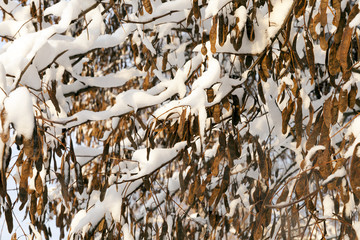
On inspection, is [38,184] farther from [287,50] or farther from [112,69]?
[112,69]

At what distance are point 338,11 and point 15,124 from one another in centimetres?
83

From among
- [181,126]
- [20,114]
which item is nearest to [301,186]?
[181,126]

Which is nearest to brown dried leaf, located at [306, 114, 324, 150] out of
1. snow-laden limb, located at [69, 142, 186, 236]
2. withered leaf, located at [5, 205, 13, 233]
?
snow-laden limb, located at [69, 142, 186, 236]

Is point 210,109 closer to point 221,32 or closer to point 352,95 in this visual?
point 221,32

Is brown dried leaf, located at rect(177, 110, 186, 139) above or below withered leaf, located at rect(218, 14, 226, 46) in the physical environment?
below

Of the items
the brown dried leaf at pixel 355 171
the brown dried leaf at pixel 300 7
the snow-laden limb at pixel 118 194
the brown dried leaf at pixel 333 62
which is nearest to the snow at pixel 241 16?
the brown dried leaf at pixel 300 7

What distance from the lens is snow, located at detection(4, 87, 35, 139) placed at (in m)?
1.12

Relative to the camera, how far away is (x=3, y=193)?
4.03 ft

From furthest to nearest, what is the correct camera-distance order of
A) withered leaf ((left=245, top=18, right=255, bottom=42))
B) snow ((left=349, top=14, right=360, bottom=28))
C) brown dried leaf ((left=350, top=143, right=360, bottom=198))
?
withered leaf ((left=245, top=18, right=255, bottom=42)) → snow ((left=349, top=14, right=360, bottom=28)) → brown dried leaf ((left=350, top=143, right=360, bottom=198))

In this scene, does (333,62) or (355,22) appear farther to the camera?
(333,62)

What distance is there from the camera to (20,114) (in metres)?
1.12

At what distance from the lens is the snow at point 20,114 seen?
1118 mm

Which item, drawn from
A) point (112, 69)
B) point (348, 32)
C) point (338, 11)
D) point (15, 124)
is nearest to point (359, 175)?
point (348, 32)

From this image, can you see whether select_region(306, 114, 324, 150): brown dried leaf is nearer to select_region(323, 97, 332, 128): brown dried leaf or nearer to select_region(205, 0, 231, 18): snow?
select_region(323, 97, 332, 128): brown dried leaf
